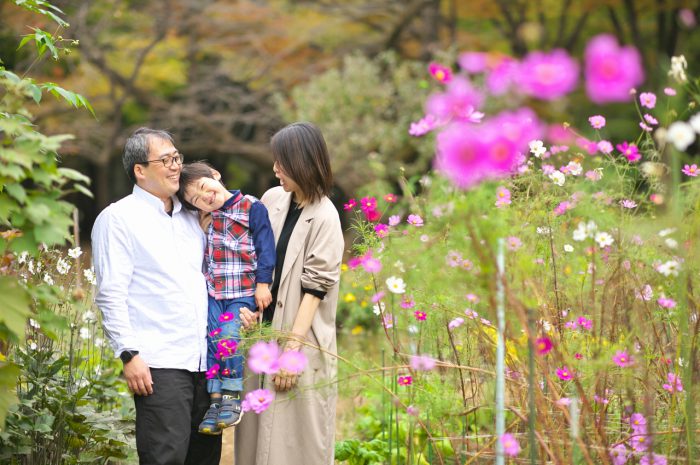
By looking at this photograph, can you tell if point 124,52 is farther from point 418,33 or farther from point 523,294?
point 523,294

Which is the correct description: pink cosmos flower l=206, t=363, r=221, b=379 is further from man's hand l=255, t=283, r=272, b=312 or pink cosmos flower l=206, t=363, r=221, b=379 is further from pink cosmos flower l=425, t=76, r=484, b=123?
pink cosmos flower l=425, t=76, r=484, b=123

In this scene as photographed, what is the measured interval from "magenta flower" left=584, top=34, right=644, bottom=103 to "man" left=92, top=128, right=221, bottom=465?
5.65ft

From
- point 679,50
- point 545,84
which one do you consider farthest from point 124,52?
point 545,84

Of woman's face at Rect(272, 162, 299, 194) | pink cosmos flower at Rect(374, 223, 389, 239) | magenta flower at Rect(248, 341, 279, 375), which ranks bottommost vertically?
magenta flower at Rect(248, 341, 279, 375)

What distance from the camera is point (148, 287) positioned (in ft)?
9.36

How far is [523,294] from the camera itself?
86.3 inches

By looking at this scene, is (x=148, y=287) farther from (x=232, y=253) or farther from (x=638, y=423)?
(x=638, y=423)

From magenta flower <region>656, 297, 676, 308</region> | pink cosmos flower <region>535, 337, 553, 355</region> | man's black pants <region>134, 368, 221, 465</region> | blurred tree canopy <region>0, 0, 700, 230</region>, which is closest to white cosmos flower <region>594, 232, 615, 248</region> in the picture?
magenta flower <region>656, 297, 676, 308</region>

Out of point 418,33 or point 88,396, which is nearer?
point 88,396

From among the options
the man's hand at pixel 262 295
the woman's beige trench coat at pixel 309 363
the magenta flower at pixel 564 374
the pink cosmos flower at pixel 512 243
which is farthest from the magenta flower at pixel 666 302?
the man's hand at pixel 262 295

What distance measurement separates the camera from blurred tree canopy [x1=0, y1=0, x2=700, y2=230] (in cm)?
1223

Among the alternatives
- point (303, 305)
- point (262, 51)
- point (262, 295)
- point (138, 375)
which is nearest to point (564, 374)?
point (303, 305)

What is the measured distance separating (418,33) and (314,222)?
1140 centimetres

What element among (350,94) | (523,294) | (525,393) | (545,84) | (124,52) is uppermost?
(124,52)
